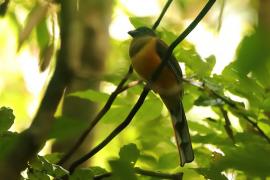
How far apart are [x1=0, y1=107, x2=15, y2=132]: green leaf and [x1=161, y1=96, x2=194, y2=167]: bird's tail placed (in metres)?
0.71

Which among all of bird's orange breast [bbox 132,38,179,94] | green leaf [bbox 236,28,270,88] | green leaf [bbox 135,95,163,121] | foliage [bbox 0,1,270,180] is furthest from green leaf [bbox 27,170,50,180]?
bird's orange breast [bbox 132,38,179,94]

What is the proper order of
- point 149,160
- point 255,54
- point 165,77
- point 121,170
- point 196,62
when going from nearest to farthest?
point 255,54, point 121,170, point 196,62, point 149,160, point 165,77

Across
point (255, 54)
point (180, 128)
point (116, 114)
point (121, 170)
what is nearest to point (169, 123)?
point (180, 128)

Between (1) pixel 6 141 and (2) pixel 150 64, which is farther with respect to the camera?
(2) pixel 150 64

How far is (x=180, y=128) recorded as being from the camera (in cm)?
238

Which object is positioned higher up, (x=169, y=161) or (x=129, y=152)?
(x=129, y=152)

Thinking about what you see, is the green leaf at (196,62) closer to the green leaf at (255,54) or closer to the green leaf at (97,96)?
the green leaf at (97,96)

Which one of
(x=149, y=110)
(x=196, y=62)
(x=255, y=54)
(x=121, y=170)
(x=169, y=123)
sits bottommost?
(x=169, y=123)

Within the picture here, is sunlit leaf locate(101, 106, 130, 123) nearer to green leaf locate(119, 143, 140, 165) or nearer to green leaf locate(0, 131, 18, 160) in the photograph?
green leaf locate(119, 143, 140, 165)

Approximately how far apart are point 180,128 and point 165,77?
39cm

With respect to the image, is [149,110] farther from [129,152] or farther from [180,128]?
[129,152]

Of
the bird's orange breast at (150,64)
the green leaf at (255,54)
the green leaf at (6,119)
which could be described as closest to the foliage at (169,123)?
the green leaf at (6,119)

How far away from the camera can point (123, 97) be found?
215 cm

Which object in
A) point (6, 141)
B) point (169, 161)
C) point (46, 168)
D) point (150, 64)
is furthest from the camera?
point (150, 64)
